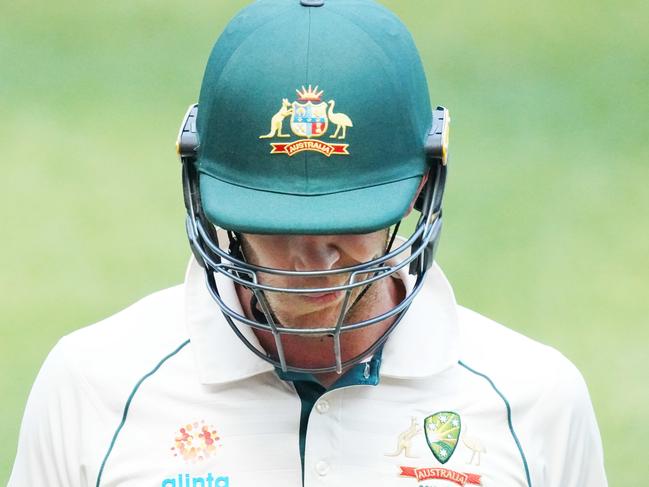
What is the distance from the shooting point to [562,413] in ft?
10.9

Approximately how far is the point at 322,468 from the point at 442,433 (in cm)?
25

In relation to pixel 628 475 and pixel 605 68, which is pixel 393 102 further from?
pixel 605 68

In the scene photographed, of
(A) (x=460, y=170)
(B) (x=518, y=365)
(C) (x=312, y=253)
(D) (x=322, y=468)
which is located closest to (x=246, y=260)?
(C) (x=312, y=253)

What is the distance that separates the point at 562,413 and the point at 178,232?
13.6 feet

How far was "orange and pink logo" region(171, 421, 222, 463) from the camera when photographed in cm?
318

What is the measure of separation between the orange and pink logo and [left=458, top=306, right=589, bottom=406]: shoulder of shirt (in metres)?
0.53

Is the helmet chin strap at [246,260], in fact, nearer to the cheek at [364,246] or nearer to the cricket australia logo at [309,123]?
the cheek at [364,246]

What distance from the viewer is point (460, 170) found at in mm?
7844

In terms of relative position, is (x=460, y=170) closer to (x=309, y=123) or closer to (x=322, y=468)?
(x=322, y=468)

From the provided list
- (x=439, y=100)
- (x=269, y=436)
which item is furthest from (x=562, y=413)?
(x=439, y=100)

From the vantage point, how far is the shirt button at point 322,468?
10.4 ft

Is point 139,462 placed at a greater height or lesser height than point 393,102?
lesser

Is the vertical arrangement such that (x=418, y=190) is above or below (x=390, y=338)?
above

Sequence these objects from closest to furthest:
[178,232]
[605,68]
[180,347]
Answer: [180,347]
[178,232]
[605,68]
